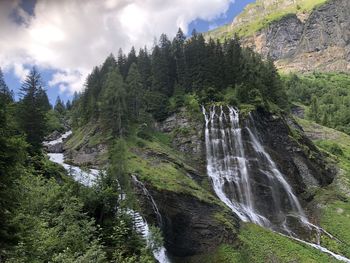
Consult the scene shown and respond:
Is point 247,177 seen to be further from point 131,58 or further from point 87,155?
point 131,58

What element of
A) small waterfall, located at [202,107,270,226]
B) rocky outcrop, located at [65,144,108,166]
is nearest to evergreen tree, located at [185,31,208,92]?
small waterfall, located at [202,107,270,226]

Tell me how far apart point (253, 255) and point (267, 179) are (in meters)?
19.5

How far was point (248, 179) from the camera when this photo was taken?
64375 millimetres

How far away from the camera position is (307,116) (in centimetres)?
15300

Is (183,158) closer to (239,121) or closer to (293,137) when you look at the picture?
(239,121)

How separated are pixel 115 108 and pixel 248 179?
2684 centimetres

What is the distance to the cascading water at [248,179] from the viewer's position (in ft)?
193

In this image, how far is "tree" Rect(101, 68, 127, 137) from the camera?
75188 millimetres

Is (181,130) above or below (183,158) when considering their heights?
above

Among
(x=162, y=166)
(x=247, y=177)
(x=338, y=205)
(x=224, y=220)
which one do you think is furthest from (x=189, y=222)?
(x=338, y=205)

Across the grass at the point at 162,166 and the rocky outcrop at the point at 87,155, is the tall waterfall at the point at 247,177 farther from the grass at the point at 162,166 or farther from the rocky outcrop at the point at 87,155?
the rocky outcrop at the point at 87,155

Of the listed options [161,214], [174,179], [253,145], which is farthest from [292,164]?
[161,214]

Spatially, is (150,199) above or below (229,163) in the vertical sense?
below

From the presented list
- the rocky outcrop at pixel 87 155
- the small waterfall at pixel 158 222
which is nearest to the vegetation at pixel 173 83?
the rocky outcrop at pixel 87 155
